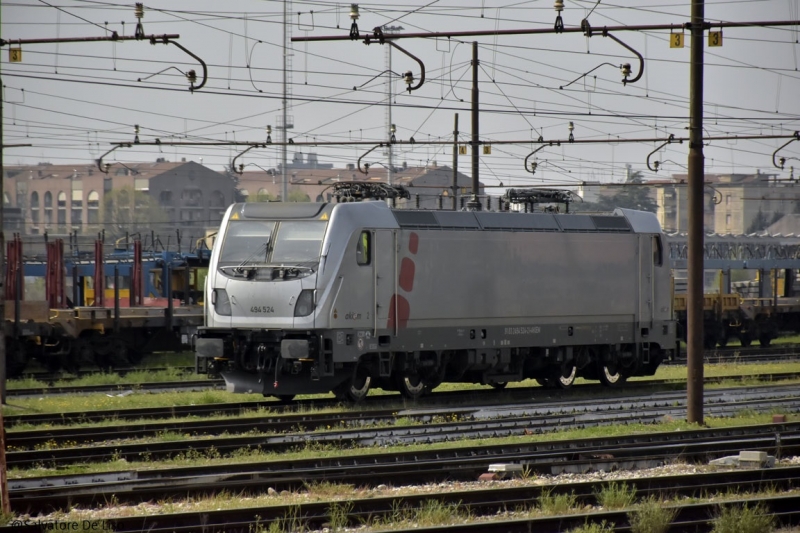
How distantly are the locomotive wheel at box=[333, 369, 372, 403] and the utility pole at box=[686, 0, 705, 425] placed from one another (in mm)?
5885

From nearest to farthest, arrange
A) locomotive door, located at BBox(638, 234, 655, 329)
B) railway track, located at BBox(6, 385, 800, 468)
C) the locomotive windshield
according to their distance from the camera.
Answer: railway track, located at BBox(6, 385, 800, 468) < the locomotive windshield < locomotive door, located at BBox(638, 234, 655, 329)

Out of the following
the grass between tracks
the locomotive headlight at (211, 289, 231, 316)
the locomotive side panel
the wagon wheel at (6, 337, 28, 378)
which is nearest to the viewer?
the grass between tracks

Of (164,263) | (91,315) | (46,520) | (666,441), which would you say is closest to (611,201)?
(164,263)

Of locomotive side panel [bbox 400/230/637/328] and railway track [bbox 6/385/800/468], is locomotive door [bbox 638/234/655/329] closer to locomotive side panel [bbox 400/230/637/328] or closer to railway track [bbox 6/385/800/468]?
locomotive side panel [bbox 400/230/637/328]

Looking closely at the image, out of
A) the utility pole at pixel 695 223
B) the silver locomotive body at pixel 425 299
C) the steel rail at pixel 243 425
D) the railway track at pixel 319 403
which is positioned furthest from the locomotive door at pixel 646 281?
Answer: the utility pole at pixel 695 223

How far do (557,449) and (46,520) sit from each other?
6.75m

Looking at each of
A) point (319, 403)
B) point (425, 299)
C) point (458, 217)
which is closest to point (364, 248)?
point (425, 299)

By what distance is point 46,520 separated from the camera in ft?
32.5

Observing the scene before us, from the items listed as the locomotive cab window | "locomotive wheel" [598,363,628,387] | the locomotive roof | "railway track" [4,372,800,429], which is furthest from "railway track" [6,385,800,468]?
the locomotive cab window

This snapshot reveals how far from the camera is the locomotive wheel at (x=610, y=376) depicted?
77.8 ft

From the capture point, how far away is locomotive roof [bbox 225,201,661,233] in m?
19.2

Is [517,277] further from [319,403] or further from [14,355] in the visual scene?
[14,355]

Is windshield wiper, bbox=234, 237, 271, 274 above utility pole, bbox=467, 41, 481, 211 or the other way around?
the other way around

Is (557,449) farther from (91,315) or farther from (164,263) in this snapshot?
(164,263)
